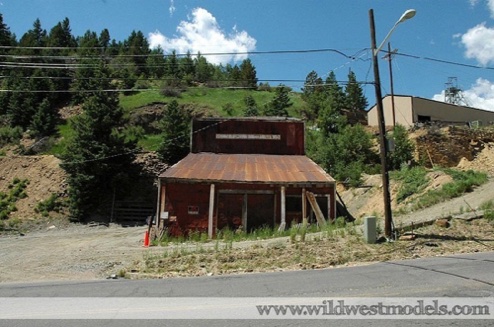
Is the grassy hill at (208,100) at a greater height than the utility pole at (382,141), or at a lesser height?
greater

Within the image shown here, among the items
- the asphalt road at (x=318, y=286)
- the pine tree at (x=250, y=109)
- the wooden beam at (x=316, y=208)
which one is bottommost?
the asphalt road at (x=318, y=286)

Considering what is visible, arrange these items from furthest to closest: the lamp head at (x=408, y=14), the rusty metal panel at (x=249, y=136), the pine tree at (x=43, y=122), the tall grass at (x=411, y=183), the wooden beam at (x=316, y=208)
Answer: the pine tree at (x=43, y=122)
the rusty metal panel at (x=249, y=136)
the tall grass at (x=411, y=183)
the wooden beam at (x=316, y=208)
the lamp head at (x=408, y=14)

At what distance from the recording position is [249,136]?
2759 centimetres

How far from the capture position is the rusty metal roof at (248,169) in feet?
63.6

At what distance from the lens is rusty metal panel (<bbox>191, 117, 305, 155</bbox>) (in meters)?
27.5

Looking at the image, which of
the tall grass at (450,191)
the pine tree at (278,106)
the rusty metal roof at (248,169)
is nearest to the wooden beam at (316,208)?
the rusty metal roof at (248,169)

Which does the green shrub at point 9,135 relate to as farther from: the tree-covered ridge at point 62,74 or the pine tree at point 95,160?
the pine tree at point 95,160

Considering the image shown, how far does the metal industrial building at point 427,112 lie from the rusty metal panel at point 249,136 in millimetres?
18588

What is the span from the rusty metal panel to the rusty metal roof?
A: 0.86 m

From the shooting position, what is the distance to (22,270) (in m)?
11.8

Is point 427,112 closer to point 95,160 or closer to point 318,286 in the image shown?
point 95,160

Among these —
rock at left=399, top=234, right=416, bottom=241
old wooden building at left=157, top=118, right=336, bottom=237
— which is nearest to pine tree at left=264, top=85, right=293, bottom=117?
old wooden building at left=157, top=118, right=336, bottom=237

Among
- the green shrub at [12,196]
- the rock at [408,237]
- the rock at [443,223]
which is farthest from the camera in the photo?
the green shrub at [12,196]
